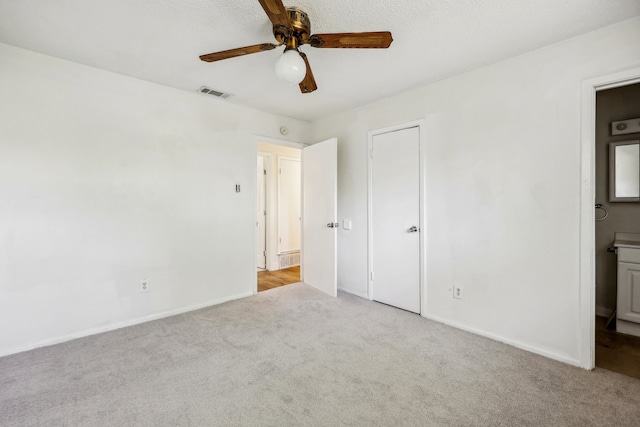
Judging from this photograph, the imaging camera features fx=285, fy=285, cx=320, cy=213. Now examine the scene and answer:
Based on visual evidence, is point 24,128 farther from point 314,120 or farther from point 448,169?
point 448,169

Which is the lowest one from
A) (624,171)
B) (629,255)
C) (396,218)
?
(629,255)

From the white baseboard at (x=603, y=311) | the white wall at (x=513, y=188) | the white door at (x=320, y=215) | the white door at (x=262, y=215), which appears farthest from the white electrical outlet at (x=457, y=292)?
the white door at (x=262, y=215)

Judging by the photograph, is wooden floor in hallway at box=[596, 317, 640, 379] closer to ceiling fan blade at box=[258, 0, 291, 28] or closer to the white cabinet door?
the white cabinet door

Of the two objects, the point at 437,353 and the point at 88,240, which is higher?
the point at 88,240

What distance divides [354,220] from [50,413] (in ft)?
10.2

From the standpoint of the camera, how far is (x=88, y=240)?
2598mm

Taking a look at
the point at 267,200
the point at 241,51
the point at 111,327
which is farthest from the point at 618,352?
the point at 267,200

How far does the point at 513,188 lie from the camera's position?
2410 millimetres

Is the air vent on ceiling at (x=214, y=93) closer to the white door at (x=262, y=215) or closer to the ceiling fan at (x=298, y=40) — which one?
the ceiling fan at (x=298, y=40)

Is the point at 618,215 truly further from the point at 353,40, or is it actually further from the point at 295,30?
the point at 295,30

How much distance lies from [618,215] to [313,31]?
11.6 ft

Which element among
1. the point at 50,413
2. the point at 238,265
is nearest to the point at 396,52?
the point at 238,265

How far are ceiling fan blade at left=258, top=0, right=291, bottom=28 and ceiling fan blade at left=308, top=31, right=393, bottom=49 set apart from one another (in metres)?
0.19

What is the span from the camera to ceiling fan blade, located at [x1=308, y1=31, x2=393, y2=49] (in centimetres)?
159
